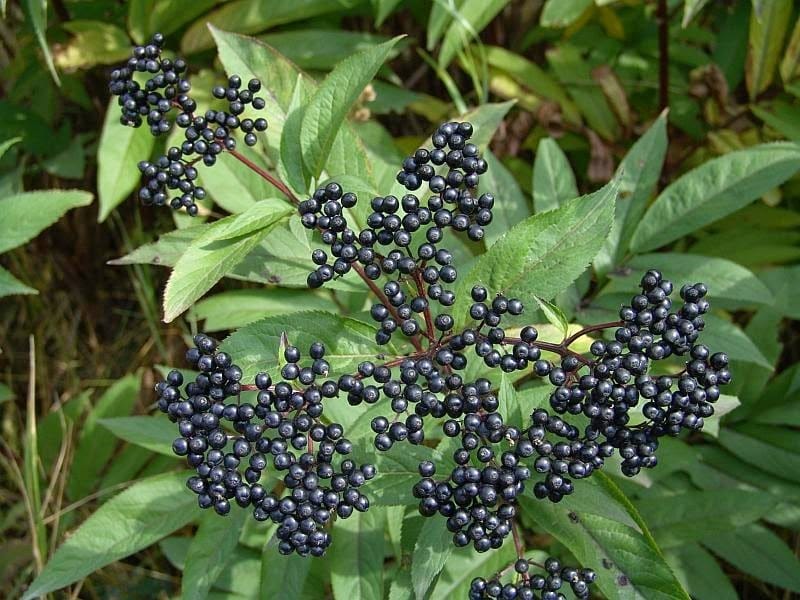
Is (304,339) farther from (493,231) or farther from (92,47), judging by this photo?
(92,47)

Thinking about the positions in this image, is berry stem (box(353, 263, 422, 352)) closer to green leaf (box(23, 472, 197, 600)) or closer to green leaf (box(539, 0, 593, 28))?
green leaf (box(23, 472, 197, 600))

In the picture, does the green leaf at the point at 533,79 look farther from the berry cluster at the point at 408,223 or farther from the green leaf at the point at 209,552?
the green leaf at the point at 209,552

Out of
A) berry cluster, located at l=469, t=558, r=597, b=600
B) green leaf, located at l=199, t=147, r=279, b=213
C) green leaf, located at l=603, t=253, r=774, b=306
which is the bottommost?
berry cluster, located at l=469, t=558, r=597, b=600

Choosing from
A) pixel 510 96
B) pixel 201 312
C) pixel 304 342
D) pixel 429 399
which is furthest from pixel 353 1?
pixel 429 399

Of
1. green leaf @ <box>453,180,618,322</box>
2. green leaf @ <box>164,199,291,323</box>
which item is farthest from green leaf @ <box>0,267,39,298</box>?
green leaf @ <box>453,180,618,322</box>

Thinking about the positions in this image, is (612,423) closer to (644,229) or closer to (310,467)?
(310,467)

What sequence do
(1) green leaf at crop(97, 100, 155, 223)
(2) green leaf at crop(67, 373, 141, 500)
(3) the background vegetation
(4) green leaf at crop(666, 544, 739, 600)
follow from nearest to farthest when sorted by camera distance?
(3) the background vegetation, (4) green leaf at crop(666, 544, 739, 600), (1) green leaf at crop(97, 100, 155, 223), (2) green leaf at crop(67, 373, 141, 500)

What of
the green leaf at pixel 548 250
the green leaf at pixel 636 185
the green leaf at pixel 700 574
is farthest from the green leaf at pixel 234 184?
the green leaf at pixel 700 574
